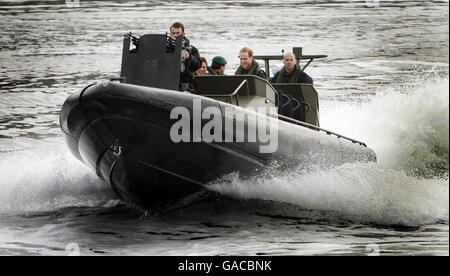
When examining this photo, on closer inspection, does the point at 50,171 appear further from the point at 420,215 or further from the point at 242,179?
the point at 420,215

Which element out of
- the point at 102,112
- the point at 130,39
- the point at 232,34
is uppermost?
the point at 130,39

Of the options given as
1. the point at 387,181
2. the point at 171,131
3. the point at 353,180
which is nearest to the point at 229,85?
the point at 171,131

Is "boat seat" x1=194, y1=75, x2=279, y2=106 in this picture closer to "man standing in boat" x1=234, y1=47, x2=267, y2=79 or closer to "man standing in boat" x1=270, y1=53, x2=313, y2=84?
"man standing in boat" x1=234, y1=47, x2=267, y2=79

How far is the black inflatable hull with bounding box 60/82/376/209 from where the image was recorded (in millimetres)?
8086

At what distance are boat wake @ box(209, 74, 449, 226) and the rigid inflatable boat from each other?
0.71ft

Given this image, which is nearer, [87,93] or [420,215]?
[87,93]

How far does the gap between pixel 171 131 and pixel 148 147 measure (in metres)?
0.32

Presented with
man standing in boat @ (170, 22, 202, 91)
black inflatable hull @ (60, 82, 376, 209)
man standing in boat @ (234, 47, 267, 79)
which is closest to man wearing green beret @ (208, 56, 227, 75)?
man standing in boat @ (234, 47, 267, 79)

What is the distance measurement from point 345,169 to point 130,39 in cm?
313

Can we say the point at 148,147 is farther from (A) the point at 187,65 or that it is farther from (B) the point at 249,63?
(B) the point at 249,63

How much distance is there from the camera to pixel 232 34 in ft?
110

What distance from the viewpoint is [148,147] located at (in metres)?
8.35
